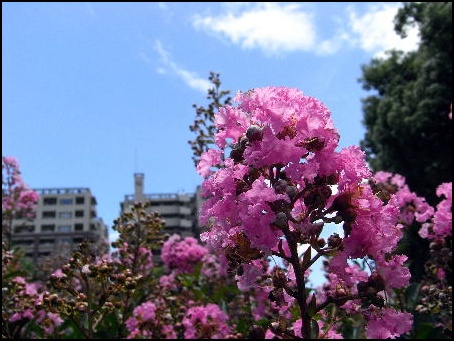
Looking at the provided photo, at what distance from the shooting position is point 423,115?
38.9 ft

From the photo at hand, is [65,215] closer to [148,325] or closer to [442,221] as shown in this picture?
[148,325]

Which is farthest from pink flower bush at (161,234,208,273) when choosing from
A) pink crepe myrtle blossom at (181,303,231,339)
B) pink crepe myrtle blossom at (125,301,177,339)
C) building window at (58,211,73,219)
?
building window at (58,211,73,219)

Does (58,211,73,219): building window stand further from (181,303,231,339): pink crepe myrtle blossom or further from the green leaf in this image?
the green leaf

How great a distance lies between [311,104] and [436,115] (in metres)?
11.1

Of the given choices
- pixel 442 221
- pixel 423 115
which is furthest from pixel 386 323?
pixel 423 115

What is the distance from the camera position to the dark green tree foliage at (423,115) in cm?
1159

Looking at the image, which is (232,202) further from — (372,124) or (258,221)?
(372,124)

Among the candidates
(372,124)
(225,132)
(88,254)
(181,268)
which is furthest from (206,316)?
(372,124)

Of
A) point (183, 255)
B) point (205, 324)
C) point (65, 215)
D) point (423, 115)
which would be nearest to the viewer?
point (205, 324)

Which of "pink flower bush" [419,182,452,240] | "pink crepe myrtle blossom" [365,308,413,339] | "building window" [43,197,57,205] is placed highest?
"building window" [43,197,57,205]

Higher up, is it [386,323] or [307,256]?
[307,256]

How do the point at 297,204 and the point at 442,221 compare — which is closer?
the point at 297,204

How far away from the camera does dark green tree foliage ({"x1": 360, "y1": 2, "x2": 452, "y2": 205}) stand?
11.6 m

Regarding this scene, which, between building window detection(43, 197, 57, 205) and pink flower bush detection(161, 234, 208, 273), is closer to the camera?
pink flower bush detection(161, 234, 208, 273)
